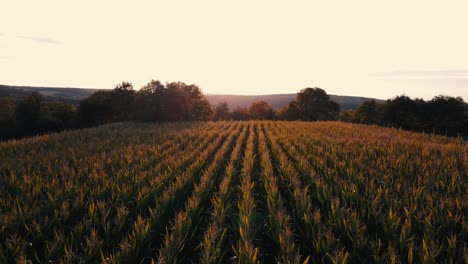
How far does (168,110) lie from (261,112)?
4270 cm

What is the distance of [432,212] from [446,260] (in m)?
1.56

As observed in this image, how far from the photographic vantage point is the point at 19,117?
53.4m

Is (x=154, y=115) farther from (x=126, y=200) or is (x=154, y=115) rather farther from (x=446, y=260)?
(x=446, y=260)

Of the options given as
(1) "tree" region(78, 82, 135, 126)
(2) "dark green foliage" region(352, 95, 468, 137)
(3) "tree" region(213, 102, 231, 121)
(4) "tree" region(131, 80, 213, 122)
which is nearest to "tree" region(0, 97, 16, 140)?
(1) "tree" region(78, 82, 135, 126)

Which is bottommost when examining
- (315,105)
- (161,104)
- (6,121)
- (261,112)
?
(6,121)

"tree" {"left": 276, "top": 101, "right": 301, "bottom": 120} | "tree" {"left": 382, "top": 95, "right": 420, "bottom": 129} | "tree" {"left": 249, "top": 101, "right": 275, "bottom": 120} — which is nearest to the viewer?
"tree" {"left": 382, "top": 95, "right": 420, "bottom": 129}

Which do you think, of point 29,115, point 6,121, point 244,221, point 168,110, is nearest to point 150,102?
point 168,110

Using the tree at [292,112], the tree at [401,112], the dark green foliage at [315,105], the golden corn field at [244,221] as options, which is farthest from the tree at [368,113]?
the golden corn field at [244,221]

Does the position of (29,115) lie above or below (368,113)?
below

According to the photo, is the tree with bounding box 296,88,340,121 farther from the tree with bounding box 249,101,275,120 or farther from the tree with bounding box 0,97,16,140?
the tree with bounding box 0,97,16,140

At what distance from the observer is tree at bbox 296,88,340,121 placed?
72188 mm

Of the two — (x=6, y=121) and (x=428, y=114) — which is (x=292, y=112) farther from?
(x=6, y=121)

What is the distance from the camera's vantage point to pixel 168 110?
51062 millimetres

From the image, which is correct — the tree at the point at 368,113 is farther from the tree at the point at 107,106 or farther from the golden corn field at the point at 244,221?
the golden corn field at the point at 244,221
